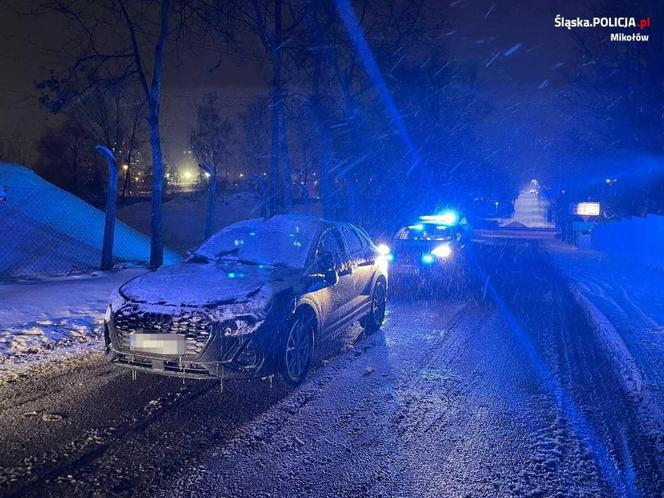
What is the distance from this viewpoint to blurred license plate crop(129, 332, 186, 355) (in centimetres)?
453

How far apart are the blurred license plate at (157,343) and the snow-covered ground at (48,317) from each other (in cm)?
186

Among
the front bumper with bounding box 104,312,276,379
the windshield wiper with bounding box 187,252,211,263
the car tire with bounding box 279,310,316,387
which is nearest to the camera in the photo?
the front bumper with bounding box 104,312,276,379

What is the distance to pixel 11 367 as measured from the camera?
5.63 metres

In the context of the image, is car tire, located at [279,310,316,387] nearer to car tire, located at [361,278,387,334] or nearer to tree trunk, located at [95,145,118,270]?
car tire, located at [361,278,387,334]

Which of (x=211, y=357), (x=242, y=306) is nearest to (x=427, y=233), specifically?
(x=242, y=306)

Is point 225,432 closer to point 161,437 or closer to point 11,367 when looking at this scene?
point 161,437

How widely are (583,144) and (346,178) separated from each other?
566 inches

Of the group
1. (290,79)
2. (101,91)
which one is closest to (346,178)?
(290,79)

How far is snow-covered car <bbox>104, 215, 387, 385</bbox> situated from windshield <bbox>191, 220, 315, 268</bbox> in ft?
0.04

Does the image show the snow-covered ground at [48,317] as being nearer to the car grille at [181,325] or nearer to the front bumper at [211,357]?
the front bumper at [211,357]

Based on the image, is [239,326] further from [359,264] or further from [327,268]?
[359,264]

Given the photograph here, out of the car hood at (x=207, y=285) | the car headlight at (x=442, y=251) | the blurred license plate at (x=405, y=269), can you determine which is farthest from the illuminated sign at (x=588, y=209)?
the car hood at (x=207, y=285)

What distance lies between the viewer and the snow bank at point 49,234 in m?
12.2

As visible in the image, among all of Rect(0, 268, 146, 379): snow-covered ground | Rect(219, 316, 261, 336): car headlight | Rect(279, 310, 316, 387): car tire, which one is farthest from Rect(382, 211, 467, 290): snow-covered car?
Rect(219, 316, 261, 336): car headlight
